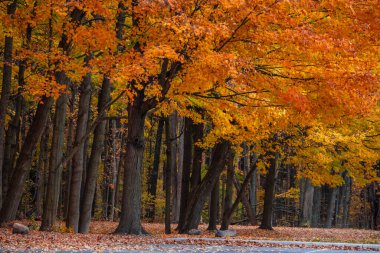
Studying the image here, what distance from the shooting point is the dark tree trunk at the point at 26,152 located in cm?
1591

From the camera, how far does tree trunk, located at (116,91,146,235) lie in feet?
49.5

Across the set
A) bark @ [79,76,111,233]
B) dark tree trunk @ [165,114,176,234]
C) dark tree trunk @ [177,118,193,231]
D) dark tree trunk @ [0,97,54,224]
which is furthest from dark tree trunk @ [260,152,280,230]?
dark tree trunk @ [0,97,54,224]

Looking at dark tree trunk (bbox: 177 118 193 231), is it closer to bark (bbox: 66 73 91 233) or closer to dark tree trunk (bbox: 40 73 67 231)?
bark (bbox: 66 73 91 233)

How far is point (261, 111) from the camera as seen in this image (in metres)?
14.5

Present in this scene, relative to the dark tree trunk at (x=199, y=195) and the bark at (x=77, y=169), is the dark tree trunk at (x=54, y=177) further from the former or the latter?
the dark tree trunk at (x=199, y=195)

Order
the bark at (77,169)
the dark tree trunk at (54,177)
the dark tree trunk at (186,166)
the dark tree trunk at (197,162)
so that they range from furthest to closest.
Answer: the dark tree trunk at (186,166), the dark tree trunk at (197,162), the bark at (77,169), the dark tree trunk at (54,177)

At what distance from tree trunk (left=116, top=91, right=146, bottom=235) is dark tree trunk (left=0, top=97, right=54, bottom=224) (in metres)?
2.45

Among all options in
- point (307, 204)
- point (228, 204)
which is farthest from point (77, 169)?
point (307, 204)

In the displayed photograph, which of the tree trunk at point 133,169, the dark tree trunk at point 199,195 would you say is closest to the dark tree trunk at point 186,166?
the dark tree trunk at point 199,195

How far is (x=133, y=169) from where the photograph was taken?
15.3 metres

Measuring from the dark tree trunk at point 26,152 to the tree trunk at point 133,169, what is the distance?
8.05 ft

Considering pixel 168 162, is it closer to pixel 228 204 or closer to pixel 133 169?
pixel 228 204

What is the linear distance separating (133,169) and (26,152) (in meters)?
3.14

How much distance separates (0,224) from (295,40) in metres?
9.96
